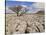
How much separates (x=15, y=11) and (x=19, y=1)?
0.52 ft

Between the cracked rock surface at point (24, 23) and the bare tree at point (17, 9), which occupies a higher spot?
the bare tree at point (17, 9)

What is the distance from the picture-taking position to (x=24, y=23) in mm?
1402

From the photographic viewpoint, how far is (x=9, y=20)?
138 cm

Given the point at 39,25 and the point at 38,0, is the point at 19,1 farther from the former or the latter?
the point at 39,25

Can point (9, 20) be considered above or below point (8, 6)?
below

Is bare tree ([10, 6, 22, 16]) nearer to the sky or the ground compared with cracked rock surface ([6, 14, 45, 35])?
nearer to the sky

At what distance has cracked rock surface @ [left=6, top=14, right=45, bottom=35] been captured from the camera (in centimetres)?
138

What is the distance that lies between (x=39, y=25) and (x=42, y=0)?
0.38 metres

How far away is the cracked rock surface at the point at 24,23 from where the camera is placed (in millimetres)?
1382

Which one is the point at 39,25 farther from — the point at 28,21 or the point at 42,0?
the point at 42,0

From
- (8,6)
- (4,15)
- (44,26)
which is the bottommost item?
(44,26)

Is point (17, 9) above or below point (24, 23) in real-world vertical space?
above

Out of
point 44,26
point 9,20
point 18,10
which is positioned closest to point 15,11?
point 18,10
